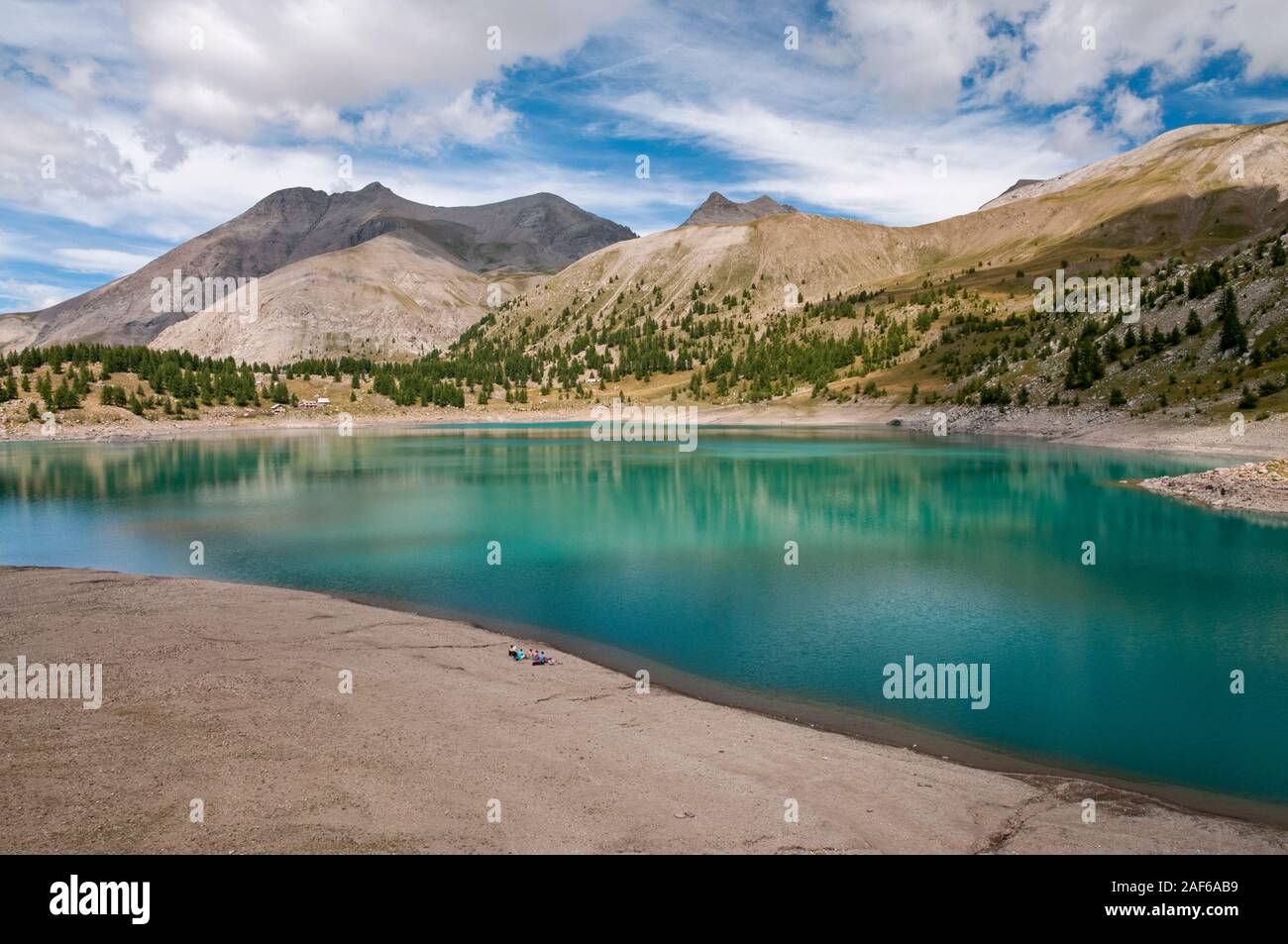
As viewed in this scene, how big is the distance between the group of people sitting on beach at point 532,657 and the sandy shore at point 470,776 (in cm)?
45

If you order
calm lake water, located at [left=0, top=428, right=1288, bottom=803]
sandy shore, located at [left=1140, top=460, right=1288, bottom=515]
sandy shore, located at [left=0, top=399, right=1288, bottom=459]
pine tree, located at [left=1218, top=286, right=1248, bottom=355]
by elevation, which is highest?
pine tree, located at [left=1218, top=286, right=1248, bottom=355]

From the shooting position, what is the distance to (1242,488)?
38.2 m

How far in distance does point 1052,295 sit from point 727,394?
60894mm

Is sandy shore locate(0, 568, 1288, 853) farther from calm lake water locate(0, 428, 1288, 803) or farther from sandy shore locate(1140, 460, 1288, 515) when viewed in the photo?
sandy shore locate(1140, 460, 1288, 515)

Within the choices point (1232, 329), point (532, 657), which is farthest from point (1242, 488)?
point (1232, 329)

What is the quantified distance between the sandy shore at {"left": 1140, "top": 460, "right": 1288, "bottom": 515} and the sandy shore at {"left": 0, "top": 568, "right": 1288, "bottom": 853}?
111 feet

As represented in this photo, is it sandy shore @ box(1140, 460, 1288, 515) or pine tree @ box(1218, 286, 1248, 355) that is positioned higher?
pine tree @ box(1218, 286, 1248, 355)

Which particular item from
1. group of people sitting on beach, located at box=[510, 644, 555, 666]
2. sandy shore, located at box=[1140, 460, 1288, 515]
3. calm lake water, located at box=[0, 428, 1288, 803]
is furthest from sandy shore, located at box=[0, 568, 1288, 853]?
sandy shore, located at box=[1140, 460, 1288, 515]

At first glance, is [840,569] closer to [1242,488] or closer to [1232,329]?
[1242,488]

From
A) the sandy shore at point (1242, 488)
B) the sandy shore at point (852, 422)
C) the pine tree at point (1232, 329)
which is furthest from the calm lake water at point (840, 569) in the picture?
the pine tree at point (1232, 329)

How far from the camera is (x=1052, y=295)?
13750 cm

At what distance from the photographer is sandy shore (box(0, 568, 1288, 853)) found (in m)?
8.95
